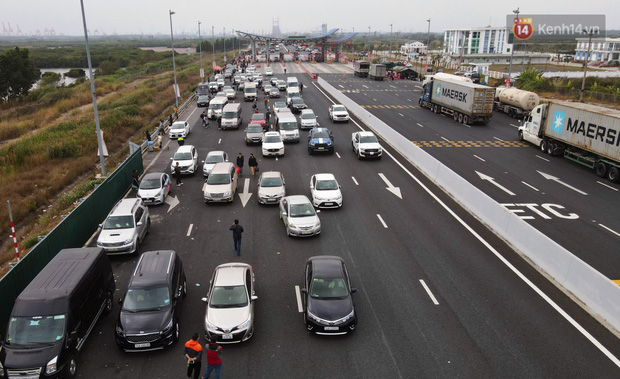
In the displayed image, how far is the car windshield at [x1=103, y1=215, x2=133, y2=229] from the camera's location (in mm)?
17406

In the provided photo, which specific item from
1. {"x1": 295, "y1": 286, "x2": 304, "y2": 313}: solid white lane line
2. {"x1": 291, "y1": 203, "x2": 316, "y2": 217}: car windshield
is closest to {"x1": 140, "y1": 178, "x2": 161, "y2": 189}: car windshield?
{"x1": 291, "y1": 203, "x2": 316, "y2": 217}: car windshield

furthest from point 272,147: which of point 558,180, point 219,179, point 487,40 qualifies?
point 487,40

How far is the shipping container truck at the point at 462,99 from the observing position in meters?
39.6

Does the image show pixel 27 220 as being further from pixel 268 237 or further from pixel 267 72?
pixel 267 72

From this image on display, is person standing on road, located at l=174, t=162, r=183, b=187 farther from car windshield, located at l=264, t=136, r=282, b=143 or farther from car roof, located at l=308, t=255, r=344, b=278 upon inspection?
car roof, located at l=308, t=255, r=344, b=278

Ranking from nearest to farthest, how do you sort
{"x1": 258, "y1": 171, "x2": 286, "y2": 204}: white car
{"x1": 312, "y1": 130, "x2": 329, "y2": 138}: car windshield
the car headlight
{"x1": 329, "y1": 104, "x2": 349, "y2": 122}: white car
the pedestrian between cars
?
the car headlight
{"x1": 258, "y1": 171, "x2": 286, "y2": 204}: white car
the pedestrian between cars
{"x1": 312, "y1": 130, "x2": 329, "y2": 138}: car windshield
{"x1": 329, "y1": 104, "x2": 349, "y2": 122}: white car

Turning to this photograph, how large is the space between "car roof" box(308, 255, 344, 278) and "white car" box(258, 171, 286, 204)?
8.64 metres

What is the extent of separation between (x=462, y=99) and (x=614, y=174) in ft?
60.8

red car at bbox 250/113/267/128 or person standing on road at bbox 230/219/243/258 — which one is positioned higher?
red car at bbox 250/113/267/128

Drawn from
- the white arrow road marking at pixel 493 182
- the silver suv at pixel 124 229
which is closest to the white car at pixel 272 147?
the silver suv at pixel 124 229

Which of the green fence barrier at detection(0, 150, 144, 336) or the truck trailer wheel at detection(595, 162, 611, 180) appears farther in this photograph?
the truck trailer wheel at detection(595, 162, 611, 180)

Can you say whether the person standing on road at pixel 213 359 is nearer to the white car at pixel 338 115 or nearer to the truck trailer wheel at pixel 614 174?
the truck trailer wheel at pixel 614 174

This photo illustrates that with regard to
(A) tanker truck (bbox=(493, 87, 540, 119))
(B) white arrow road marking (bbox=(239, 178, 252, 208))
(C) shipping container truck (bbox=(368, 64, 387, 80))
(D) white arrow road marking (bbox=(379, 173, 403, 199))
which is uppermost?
(C) shipping container truck (bbox=(368, 64, 387, 80))

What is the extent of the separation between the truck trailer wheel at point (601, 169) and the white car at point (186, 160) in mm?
24817
